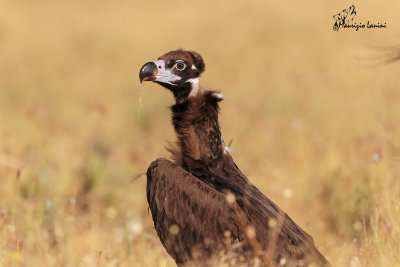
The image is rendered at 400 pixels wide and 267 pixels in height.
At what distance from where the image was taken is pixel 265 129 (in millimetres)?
10844

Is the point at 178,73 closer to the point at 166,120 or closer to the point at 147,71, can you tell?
the point at 147,71

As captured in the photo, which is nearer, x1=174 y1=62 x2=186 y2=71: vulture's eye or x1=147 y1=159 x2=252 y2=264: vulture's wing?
x1=147 y1=159 x2=252 y2=264: vulture's wing

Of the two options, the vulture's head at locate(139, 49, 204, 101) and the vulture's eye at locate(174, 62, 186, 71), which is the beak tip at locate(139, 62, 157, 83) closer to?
the vulture's head at locate(139, 49, 204, 101)

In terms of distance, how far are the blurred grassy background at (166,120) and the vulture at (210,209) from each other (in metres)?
0.58

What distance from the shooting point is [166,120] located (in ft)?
39.0

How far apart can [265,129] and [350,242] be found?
455 centimetres

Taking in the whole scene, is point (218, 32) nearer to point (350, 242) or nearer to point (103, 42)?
point (103, 42)

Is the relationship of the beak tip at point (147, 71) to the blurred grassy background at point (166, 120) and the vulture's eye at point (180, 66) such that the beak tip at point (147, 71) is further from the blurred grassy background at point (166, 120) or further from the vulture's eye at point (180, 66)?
the blurred grassy background at point (166, 120)

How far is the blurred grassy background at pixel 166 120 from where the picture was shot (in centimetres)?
623

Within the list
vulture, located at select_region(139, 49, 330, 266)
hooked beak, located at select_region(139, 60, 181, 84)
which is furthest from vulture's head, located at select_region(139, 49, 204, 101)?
vulture, located at select_region(139, 49, 330, 266)

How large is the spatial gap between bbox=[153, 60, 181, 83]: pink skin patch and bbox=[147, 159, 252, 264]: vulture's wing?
812 millimetres

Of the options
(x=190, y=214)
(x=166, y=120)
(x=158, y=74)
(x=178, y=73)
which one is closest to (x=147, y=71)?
(x=158, y=74)

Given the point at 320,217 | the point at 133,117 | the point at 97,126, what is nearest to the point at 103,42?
the point at 133,117

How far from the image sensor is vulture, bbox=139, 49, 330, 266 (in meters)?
4.59
